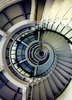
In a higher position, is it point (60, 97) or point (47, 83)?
point (47, 83)

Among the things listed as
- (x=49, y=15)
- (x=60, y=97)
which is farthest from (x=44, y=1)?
(x=60, y=97)

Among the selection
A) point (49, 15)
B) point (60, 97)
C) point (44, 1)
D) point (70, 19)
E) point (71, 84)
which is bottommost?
point (60, 97)

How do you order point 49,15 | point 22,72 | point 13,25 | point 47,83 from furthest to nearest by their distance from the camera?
point 22,72 < point 13,25 < point 47,83 < point 49,15

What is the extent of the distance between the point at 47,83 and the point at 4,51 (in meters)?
2.59

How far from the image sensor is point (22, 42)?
998 cm

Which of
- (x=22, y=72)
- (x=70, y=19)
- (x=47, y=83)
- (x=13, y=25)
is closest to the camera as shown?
(x=70, y=19)

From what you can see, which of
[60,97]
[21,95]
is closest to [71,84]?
[60,97]

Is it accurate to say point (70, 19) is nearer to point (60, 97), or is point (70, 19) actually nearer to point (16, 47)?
Result: point (60, 97)

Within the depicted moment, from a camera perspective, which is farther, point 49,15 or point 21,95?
point 21,95

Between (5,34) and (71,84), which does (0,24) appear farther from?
(71,84)

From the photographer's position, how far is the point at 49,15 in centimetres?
599

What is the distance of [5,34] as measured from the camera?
8203 millimetres

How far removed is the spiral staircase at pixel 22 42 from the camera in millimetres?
7344

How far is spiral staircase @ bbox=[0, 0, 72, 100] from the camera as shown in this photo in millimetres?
7344
